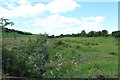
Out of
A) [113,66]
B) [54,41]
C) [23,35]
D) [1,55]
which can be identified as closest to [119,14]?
[113,66]

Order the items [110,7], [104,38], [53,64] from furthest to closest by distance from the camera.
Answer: [104,38] < [53,64] < [110,7]

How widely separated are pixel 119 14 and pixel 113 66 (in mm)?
1652

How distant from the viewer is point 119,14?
3.05 meters

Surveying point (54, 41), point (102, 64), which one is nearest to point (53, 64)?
point (102, 64)

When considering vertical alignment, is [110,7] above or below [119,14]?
above

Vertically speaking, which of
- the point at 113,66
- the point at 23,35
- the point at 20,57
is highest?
the point at 23,35

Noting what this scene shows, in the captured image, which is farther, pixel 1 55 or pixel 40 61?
pixel 40 61

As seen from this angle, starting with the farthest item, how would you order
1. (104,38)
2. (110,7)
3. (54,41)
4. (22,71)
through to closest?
(104,38) < (54,41) < (110,7) < (22,71)

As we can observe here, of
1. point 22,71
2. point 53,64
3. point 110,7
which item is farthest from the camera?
point 53,64

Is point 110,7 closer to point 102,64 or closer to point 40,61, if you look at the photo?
point 102,64

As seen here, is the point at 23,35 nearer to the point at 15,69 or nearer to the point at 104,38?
the point at 15,69

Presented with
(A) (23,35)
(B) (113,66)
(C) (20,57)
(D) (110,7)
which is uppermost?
(D) (110,7)

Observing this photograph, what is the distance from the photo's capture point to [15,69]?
2.85 metres

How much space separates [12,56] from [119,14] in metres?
1.85
